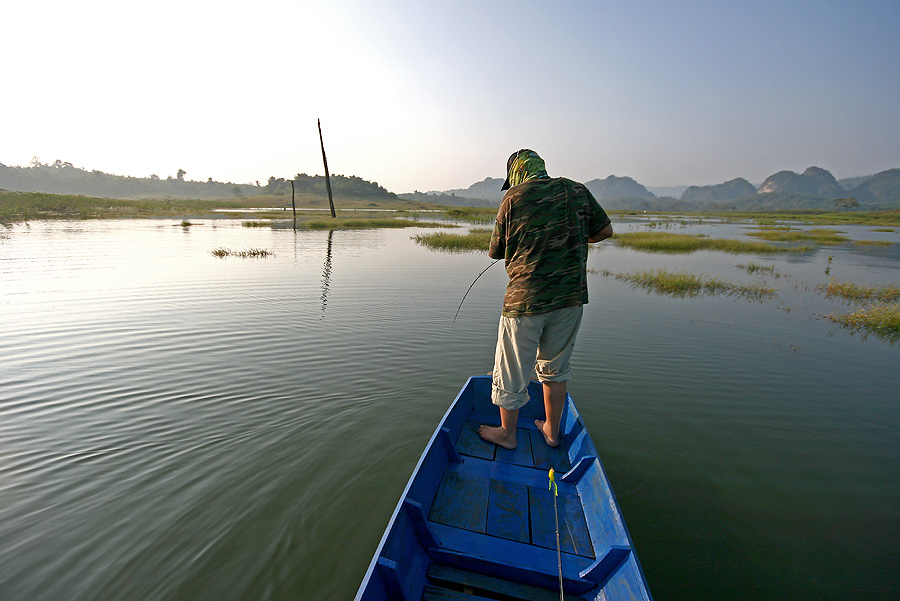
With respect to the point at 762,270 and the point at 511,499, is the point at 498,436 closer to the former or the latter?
the point at 511,499

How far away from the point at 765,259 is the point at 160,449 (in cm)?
2812

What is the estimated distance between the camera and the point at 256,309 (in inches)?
414

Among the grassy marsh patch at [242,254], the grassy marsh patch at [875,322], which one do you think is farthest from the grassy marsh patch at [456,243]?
the grassy marsh patch at [875,322]

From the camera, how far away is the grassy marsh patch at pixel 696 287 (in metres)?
13.6

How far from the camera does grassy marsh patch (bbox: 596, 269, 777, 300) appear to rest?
1355cm

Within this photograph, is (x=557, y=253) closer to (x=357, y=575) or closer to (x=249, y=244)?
(x=357, y=575)

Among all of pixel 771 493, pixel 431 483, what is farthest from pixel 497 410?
pixel 771 493

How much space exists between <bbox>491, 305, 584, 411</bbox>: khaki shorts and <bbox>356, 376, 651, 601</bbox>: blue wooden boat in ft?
2.11

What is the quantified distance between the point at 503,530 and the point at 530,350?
160 cm

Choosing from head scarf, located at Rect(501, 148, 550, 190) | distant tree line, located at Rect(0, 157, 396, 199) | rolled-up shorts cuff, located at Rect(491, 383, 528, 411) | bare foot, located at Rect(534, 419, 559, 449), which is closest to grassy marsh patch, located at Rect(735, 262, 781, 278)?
bare foot, located at Rect(534, 419, 559, 449)

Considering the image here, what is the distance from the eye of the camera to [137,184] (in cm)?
16262

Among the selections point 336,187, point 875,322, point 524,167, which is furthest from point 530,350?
point 336,187

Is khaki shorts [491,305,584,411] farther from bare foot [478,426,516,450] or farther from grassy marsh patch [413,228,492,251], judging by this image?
grassy marsh patch [413,228,492,251]

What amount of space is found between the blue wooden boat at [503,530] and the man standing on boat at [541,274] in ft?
1.50
